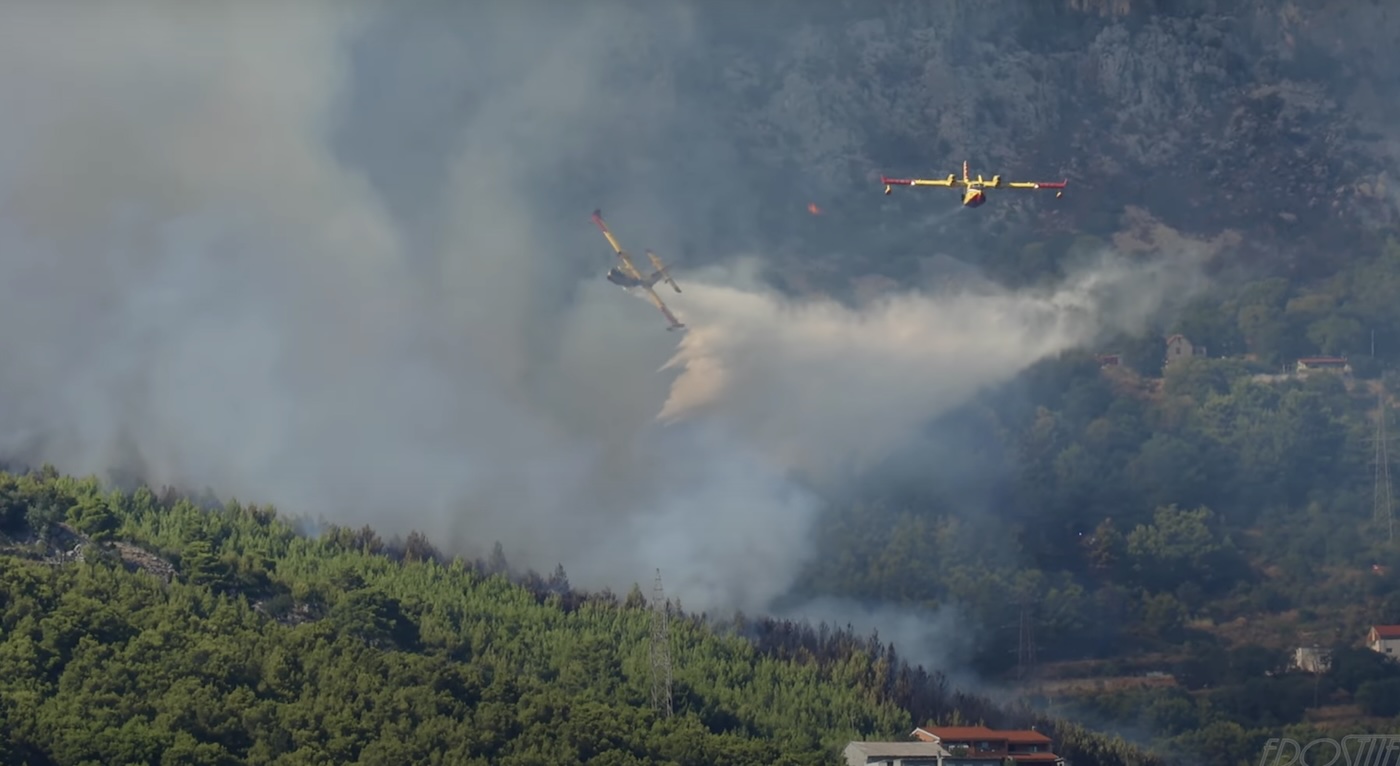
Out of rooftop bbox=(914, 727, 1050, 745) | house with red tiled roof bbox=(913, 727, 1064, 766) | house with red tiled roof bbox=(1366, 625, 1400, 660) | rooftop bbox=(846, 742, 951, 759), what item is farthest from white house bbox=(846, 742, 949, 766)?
house with red tiled roof bbox=(1366, 625, 1400, 660)

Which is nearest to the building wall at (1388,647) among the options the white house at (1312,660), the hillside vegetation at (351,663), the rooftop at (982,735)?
the white house at (1312,660)

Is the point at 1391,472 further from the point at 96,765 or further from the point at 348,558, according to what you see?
the point at 96,765

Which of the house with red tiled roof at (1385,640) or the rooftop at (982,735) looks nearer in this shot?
the rooftop at (982,735)

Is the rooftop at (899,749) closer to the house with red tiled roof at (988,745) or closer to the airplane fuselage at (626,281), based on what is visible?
the house with red tiled roof at (988,745)

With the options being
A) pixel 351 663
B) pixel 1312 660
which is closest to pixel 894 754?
pixel 351 663

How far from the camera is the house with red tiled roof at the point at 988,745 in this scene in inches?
5418

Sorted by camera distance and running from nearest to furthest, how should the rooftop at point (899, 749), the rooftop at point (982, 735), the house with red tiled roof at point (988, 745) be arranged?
1. the rooftop at point (899, 749)
2. the house with red tiled roof at point (988, 745)
3. the rooftop at point (982, 735)

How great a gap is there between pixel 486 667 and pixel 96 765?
2383 centimetres

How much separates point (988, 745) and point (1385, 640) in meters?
32.6

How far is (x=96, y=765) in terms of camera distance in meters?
120

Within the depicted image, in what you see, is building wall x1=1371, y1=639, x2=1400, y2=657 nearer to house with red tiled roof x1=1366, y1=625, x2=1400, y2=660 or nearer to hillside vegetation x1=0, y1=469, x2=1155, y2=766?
house with red tiled roof x1=1366, y1=625, x2=1400, y2=660

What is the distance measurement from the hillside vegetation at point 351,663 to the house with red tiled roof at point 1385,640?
22.6m

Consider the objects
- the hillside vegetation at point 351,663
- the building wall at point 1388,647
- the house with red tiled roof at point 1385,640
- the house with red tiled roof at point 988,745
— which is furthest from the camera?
the house with red tiled roof at point 1385,640

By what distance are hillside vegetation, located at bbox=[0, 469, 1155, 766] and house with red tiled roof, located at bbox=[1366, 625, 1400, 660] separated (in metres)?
22.6
